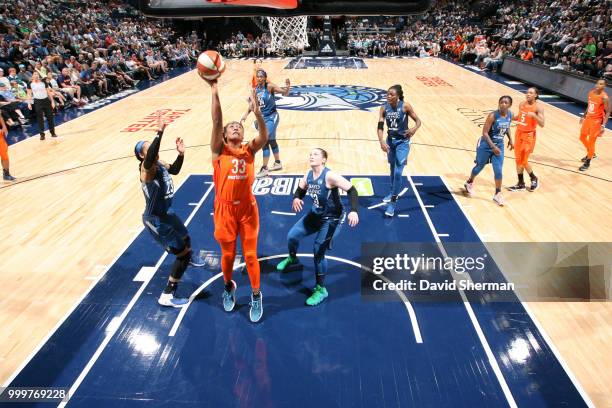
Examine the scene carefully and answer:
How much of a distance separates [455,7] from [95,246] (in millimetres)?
38643

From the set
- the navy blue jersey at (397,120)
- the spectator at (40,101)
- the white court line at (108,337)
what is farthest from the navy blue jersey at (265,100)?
the spectator at (40,101)

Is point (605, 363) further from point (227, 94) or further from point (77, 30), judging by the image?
point (77, 30)

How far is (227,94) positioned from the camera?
1669 centimetres

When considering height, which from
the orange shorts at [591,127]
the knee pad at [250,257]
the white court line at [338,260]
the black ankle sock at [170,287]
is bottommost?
the white court line at [338,260]

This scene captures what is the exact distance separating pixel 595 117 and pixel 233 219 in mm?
7511

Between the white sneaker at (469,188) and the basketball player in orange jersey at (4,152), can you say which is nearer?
the white sneaker at (469,188)

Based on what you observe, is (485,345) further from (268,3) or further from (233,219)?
(268,3)

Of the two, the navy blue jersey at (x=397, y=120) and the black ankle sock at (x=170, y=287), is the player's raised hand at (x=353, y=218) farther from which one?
the navy blue jersey at (x=397, y=120)

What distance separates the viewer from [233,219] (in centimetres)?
431

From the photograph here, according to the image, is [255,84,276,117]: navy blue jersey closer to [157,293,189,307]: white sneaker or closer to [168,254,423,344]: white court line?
[168,254,423,344]: white court line

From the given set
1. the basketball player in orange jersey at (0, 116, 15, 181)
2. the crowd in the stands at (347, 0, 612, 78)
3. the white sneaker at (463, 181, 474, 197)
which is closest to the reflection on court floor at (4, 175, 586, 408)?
the white sneaker at (463, 181, 474, 197)

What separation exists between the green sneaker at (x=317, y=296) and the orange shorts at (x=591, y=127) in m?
6.66

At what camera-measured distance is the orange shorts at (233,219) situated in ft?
14.0

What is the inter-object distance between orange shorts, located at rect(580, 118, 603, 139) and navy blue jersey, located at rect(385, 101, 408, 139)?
4.27 meters
